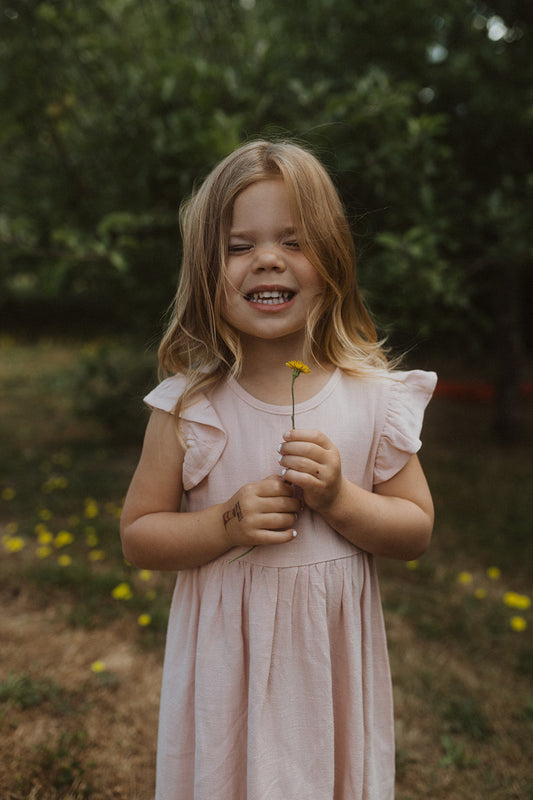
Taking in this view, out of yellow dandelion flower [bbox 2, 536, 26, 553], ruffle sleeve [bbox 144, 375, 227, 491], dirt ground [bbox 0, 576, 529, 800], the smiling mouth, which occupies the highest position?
the smiling mouth

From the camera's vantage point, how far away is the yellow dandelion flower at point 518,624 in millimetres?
2846

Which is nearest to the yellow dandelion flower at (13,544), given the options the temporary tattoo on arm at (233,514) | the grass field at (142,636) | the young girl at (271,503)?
the grass field at (142,636)

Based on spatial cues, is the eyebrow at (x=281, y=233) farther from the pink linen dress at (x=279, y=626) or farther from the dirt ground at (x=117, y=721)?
the dirt ground at (x=117, y=721)

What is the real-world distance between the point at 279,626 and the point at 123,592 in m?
1.73

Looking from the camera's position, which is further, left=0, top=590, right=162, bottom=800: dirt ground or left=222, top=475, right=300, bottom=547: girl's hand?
left=0, top=590, right=162, bottom=800: dirt ground

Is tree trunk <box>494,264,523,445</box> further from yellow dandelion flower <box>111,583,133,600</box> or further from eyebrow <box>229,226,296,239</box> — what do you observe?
eyebrow <box>229,226,296,239</box>

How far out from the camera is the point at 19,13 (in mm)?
3504

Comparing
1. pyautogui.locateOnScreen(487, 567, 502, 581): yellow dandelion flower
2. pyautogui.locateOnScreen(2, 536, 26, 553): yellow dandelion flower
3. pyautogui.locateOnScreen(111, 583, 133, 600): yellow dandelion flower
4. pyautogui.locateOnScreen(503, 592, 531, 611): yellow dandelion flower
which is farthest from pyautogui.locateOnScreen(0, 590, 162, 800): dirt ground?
pyautogui.locateOnScreen(487, 567, 502, 581): yellow dandelion flower

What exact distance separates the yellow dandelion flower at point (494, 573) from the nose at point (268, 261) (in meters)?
2.46

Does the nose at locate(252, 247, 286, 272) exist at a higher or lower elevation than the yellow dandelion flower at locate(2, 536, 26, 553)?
higher

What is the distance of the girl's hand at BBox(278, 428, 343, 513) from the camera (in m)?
1.29

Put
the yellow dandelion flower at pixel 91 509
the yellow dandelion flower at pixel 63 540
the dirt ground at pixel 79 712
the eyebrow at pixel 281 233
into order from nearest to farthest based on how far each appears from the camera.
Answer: the eyebrow at pixel 281 233 → the dirt ground at pixel 79 712 → the yellow dandelion flower at pixel 63 540 → the yellow dandelion flower at pixel 91 509

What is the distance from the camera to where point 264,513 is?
1313 millimetres

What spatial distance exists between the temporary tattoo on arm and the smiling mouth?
423 millimetres
